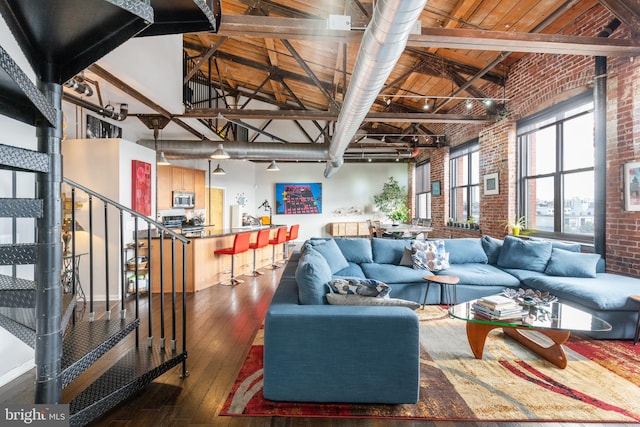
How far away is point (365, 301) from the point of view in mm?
2279

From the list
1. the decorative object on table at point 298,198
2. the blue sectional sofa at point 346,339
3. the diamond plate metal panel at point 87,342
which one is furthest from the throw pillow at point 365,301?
the decorative object on table at point 298,198

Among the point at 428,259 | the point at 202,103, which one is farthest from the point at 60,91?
the point at 202,103

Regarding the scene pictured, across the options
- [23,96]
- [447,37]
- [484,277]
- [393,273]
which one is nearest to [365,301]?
[393,273]

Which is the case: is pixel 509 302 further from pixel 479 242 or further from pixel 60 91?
A: pixel 60 91

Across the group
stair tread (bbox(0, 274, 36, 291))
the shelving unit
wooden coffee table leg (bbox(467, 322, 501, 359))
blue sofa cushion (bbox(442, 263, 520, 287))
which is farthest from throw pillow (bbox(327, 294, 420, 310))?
the shelving unit

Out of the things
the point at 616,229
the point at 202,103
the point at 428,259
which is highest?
the point at 202,103

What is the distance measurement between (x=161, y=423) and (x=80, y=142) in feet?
13.7

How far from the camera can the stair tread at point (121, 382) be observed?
172 centimetres

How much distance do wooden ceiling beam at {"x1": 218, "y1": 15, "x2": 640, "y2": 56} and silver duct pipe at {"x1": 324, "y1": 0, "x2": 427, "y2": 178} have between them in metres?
0.43

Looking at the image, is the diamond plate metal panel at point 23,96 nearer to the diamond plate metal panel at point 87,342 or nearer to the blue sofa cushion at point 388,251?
the diamond plate metal panel at point 87,342

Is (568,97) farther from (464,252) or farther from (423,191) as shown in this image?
(423,191)

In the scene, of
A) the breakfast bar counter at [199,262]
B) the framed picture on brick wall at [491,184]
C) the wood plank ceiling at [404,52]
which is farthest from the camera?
Answer: the framed picture on brick wall at [491,184]

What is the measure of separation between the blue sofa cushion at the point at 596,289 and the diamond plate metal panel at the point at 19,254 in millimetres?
4293

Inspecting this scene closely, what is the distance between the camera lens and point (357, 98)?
3.70m
